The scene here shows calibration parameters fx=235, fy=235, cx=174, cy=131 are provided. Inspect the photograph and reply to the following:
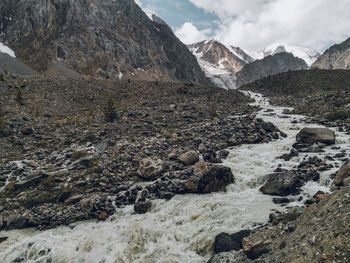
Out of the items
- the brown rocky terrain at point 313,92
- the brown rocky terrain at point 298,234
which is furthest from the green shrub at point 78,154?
the brown rocky terrain at point 313,92

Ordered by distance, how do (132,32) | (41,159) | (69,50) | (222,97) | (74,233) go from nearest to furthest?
(74,233) < (41,159) < (222,97) < (69,50) < (132,32)

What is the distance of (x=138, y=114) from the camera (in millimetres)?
42438

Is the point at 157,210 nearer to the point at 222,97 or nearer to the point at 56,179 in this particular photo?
the point at 56,179

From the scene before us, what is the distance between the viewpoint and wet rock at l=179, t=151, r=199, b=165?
23025 mm

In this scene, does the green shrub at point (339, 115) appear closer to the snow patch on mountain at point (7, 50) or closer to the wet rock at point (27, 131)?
the wet rock at point (27, 131)

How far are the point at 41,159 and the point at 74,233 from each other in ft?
44.9

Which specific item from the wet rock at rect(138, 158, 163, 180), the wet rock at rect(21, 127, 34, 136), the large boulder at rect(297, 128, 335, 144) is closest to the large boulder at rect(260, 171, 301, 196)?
the wet rock at rect(138, 158, 163, 180)

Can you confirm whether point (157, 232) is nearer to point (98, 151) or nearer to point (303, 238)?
point (303, 238)

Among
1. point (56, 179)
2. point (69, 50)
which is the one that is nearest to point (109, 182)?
point (56, 179)

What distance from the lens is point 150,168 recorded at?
22156 millimetres

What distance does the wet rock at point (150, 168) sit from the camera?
71.0ft

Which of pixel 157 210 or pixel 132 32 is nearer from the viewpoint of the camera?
pixel 157 210

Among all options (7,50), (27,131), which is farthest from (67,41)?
(27,131)

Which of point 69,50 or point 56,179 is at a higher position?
point 69,50
